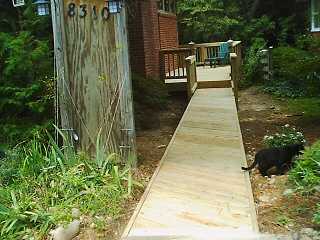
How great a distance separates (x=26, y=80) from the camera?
26.3ft

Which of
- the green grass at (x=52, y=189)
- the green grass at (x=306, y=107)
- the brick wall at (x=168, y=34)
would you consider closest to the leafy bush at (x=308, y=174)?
the green grass at (x=52, y=189)

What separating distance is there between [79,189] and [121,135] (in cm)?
147

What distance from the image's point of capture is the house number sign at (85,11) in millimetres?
6926

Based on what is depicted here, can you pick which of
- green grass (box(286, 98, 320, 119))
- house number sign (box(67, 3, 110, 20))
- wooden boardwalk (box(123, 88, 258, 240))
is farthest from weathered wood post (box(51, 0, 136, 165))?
green grass (box(286, 98, 320, 119))

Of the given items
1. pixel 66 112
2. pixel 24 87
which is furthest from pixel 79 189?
pixel 24 87

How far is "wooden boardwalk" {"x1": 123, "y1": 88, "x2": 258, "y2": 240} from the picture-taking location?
4688 millimetres

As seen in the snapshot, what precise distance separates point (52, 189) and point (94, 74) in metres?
2.05

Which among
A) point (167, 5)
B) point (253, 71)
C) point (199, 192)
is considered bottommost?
point (199, 192)

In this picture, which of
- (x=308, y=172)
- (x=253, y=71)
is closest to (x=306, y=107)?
(x=253, y=71)

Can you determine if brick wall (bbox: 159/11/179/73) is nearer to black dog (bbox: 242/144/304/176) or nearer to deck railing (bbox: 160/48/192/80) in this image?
deck railing (bbox: 160/48/192/80)

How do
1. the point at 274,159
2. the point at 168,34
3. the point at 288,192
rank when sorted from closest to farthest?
the point at 288,192, the point at 274,159, the point at 168,34

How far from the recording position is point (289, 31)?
22.2 m

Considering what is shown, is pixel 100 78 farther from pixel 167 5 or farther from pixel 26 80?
pixel 167 5

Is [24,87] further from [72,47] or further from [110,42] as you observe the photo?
[110,42]
